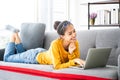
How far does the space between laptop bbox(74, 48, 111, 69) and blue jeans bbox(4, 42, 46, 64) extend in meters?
0.85

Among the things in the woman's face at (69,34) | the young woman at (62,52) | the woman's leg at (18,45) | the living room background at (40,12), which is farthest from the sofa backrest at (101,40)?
the living room background at (40,12)

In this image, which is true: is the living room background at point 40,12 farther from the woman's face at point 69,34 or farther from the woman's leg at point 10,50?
the woman's face at point 69,34

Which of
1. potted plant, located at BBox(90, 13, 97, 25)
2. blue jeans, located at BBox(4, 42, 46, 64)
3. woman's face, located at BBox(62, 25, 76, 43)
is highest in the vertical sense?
potted plant, located at BBox(90, 13, 97, 25)

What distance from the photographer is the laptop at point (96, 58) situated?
2.22 meters

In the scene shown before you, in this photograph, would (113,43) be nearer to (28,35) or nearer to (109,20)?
(28,35)

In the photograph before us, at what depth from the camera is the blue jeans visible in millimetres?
3022

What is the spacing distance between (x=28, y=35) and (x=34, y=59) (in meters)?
0.50

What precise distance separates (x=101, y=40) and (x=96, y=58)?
0.58 metres

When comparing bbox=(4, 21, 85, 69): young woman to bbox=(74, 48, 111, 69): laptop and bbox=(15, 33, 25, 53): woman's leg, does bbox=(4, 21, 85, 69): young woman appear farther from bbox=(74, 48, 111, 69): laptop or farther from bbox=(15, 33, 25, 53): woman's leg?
bbox=(15, 33, 25, 53): woman's leg

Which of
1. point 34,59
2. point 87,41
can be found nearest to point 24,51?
point 34,59

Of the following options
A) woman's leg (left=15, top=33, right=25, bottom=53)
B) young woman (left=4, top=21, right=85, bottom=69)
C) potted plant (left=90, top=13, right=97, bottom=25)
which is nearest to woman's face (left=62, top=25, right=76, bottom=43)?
young woman (left=4, top=21, right=85, bottom=69)

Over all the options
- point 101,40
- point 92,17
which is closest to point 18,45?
point 101,40

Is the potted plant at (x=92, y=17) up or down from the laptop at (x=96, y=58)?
up

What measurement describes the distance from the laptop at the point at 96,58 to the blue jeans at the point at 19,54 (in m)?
0.85
